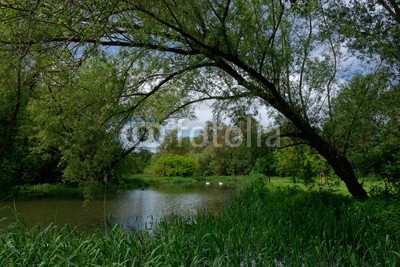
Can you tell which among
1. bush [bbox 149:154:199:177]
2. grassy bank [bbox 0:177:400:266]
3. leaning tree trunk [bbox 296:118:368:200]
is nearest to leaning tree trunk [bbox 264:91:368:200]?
leaning tree trunk [bbox 296:118:368:200]

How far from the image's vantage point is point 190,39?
6570 mm

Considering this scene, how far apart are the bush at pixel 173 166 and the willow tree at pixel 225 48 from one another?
3138 centimetres

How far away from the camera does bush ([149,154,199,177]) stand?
132 feet

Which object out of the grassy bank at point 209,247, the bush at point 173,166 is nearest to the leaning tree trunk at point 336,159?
the grassy bank at point 209,247

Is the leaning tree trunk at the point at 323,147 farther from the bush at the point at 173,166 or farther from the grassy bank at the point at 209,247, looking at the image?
the bush at the point at 173,166

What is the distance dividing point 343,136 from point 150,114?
521 cm

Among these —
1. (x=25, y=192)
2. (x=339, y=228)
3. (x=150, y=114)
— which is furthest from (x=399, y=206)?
(x=25, y=192)

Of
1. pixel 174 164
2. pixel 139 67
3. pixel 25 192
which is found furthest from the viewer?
pixel 174 164

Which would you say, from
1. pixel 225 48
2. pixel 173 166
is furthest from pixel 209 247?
pixel 173 166

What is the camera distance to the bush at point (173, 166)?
132 feet

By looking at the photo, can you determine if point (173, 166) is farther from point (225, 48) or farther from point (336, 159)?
point (225, 48)

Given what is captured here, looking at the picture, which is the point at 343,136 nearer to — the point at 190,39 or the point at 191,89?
the point at 191,89

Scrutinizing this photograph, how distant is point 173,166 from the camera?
134ft

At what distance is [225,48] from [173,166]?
34377mm
